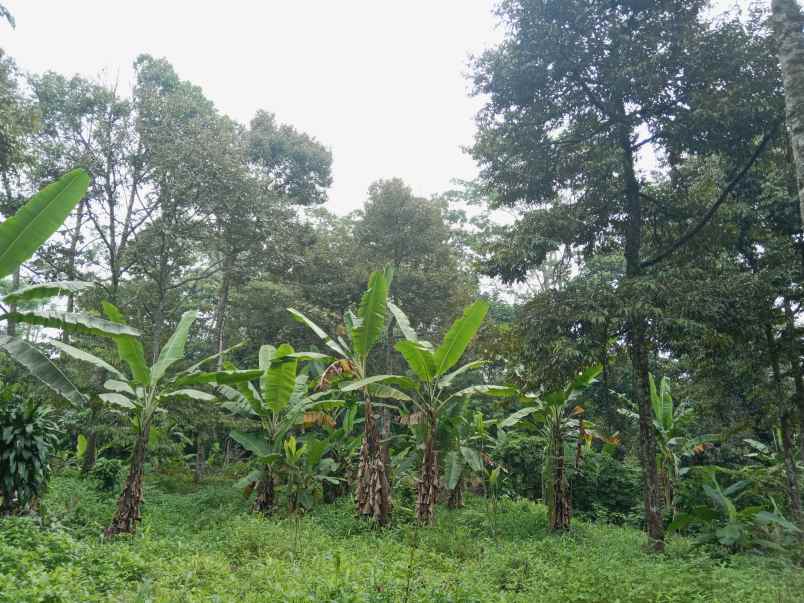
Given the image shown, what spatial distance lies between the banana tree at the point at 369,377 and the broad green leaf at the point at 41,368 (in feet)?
13.1

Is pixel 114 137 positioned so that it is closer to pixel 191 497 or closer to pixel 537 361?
pixel 191 497

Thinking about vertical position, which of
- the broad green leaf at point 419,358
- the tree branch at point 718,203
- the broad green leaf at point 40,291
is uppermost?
the tree branch at point 718,203

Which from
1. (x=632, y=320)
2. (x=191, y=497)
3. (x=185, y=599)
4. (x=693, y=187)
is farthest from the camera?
(x=191, y=497)

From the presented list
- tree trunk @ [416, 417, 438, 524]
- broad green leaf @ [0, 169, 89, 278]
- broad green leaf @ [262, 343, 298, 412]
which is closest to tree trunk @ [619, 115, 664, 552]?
tree trunk @ [416, 417, 438, 524]

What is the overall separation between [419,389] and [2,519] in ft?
19.9

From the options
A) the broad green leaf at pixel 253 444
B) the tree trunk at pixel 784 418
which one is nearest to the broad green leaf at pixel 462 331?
the broad green leaf at pixel 253 444

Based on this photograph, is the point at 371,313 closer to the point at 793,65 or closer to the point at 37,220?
the point at 37,220

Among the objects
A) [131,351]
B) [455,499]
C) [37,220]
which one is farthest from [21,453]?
[455,499]

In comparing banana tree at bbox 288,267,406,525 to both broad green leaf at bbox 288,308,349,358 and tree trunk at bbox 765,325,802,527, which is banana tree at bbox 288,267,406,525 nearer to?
broad green leaf at bbox 288,308,349,358

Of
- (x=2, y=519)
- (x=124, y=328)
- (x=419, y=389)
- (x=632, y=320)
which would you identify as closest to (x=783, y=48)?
(x=632, y=320)

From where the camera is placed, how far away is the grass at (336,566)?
16.4ft

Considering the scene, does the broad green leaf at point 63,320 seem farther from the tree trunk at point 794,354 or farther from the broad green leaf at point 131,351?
the tree trunk at point 794,354

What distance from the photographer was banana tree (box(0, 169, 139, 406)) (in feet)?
19.2

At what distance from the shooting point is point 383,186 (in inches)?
854
